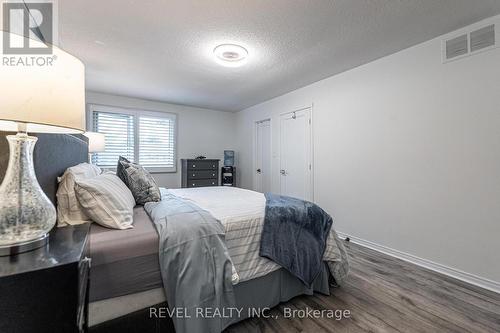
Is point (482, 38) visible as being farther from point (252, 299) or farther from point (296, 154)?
point (252, 299)

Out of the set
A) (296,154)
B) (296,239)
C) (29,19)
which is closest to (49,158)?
(29,19)

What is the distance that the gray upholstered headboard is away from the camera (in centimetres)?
96

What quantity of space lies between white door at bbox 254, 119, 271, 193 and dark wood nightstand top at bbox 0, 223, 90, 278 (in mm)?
4056

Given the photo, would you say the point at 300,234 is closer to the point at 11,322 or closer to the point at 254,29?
the point at 11,322

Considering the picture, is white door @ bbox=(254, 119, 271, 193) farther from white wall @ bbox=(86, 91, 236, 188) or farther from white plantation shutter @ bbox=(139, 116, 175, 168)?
white plantation shutter @ bbox=(139, 116, 175, 168)

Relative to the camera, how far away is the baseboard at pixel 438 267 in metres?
2.05

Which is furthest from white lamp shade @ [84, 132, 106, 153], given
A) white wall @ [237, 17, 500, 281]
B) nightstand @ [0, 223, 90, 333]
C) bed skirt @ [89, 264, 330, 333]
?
white wall @ [237, 17, 500, 281]

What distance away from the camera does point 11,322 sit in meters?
0.66

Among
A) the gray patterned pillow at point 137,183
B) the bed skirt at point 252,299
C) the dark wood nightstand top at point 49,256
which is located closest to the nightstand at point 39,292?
the dark wood nightstand top at point 49,256

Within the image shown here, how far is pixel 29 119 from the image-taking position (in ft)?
2.27

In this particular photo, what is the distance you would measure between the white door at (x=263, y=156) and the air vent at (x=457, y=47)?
3.04m

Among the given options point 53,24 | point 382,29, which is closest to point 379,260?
point 382,29

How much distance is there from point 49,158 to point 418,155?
3.33 metres

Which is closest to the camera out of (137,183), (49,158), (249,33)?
(49,158)
